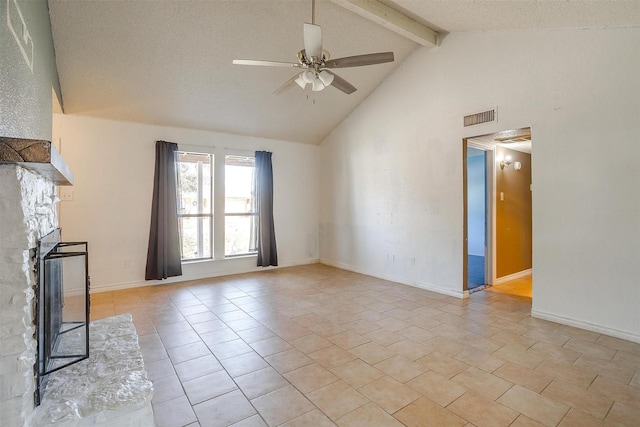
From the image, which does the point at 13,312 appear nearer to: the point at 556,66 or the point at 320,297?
the point at 320,297

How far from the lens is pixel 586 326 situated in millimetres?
3158

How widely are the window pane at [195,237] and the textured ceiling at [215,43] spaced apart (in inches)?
62.9

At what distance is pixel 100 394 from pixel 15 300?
69cm

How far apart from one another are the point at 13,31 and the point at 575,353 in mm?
4417

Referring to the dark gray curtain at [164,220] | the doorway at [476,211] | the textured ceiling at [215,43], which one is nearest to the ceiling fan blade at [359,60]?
the textured ceiling at [215,43]

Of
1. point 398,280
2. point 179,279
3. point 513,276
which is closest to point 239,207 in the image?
point 179,279

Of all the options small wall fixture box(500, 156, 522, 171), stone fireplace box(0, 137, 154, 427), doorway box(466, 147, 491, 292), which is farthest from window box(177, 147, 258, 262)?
small wall fixture box(500, 156, 522, 171)

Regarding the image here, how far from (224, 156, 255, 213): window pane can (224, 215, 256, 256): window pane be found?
165 mm

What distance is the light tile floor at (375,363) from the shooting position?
6.27ft

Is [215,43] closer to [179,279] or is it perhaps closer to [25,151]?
[25,151]

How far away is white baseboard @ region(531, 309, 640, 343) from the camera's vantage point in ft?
9.55

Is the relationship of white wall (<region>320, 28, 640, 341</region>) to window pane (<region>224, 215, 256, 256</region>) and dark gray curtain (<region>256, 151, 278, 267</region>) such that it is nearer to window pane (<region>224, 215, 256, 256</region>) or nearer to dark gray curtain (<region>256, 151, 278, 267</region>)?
dark gray curtain (<region>256, 151, 278, 267</region>)

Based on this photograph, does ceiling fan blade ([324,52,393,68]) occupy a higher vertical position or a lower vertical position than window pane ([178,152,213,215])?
higher

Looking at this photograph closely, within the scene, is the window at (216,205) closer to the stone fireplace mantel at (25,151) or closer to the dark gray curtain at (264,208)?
the dark gray curtain at (264,208)
